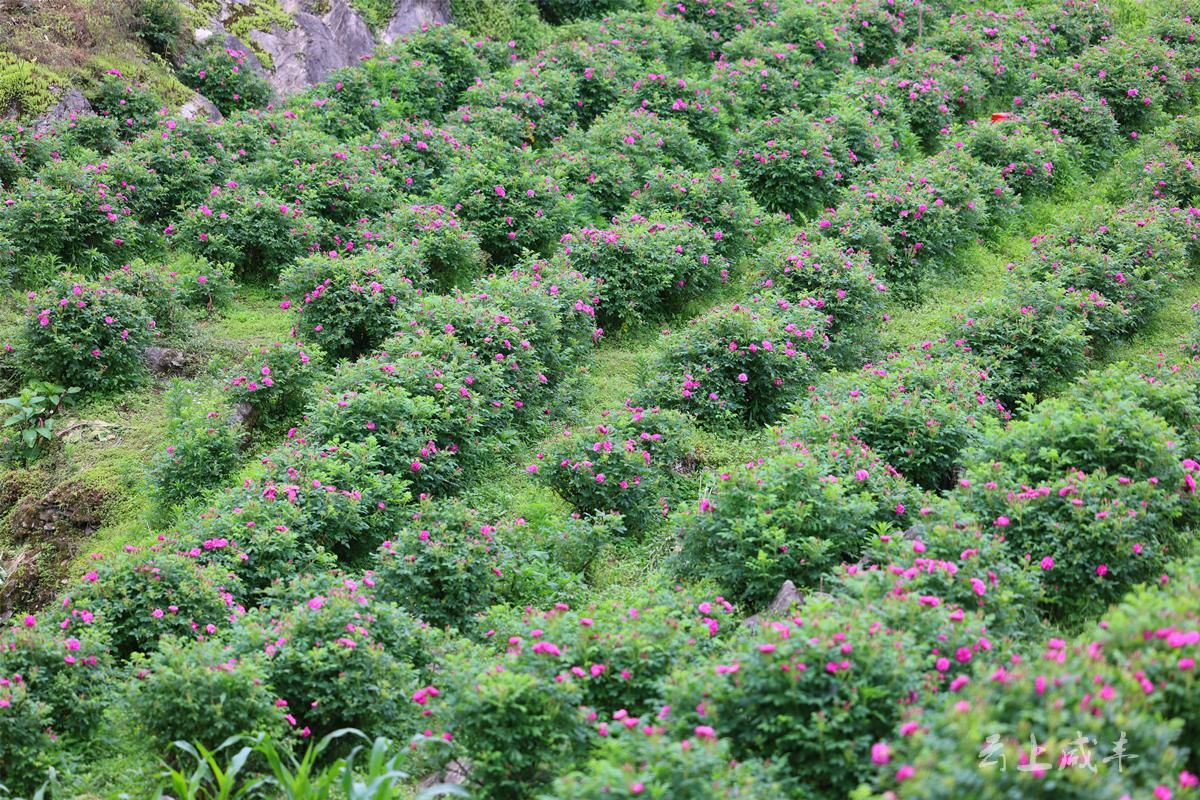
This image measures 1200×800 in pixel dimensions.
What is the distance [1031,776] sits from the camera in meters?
3.46

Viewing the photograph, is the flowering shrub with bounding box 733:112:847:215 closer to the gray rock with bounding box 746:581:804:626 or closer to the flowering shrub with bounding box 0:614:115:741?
the gray rock with bounding box 746:581:804:626

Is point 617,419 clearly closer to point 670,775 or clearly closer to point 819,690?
point 819,690

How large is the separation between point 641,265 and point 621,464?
9.88 ft

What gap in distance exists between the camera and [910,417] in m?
7.10

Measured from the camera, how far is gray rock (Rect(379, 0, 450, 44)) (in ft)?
46.5

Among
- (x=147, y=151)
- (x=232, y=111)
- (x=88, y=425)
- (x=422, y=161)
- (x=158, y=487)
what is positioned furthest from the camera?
(x=232, y=111)

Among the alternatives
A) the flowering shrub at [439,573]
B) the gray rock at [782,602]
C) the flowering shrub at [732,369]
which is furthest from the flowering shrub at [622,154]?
the gray rock at [782,602]

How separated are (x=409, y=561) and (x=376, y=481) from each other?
2.76 feet

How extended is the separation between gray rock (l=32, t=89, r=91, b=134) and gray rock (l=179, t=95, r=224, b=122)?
94cm

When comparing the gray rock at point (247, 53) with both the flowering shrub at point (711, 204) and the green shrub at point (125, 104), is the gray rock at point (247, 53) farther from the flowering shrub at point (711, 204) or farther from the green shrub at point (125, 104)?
the flowering shrub at point (711, 204)

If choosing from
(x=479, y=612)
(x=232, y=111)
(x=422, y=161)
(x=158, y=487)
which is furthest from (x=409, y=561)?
(x=232, y=111)

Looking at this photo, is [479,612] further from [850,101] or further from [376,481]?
[850,101]

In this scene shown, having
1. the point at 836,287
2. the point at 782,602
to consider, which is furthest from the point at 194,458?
the point at 836,287

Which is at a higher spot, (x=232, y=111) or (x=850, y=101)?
(x=232, y=111)
